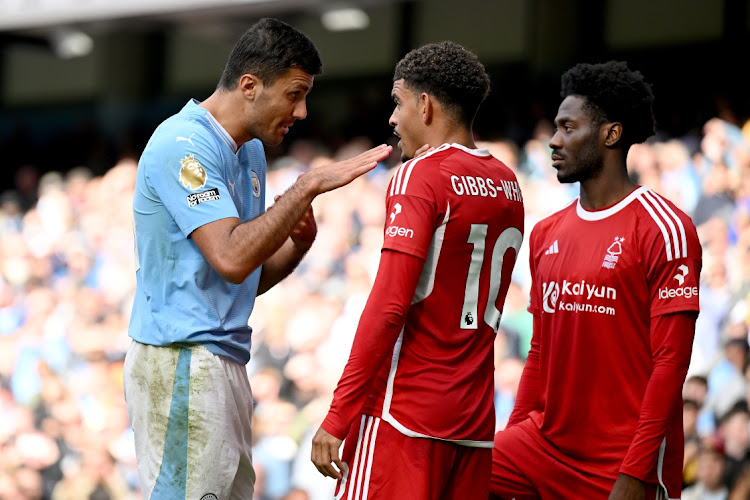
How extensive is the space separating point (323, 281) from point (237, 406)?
4.27 metres

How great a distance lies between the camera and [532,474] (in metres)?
3.11

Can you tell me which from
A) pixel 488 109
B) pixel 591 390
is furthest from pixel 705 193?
pixel 591 390

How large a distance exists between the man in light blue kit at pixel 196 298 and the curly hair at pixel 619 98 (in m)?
0.87

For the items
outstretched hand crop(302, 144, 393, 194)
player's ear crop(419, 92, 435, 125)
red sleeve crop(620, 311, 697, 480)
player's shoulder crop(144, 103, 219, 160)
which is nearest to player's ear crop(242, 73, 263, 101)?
player's shoulder crop(144, 103, 219, 160)

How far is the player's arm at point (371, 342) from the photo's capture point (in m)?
2.52

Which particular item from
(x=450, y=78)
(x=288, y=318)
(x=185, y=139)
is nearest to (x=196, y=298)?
(x=185, y=139)

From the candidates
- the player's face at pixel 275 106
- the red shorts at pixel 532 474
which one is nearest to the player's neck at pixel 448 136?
the player's face at pixel 275 106

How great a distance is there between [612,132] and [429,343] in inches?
40.7

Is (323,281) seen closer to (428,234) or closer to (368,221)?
(368,221)

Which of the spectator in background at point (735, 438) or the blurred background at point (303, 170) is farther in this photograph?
the blurred background at point (303, 170)

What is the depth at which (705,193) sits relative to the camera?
570 cm

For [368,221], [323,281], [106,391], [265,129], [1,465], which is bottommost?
[1,465]

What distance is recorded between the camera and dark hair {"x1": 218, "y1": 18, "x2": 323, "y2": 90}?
2.89m

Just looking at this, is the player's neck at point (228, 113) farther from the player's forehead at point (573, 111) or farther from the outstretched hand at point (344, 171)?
the player's forehead at point (573, 111)
